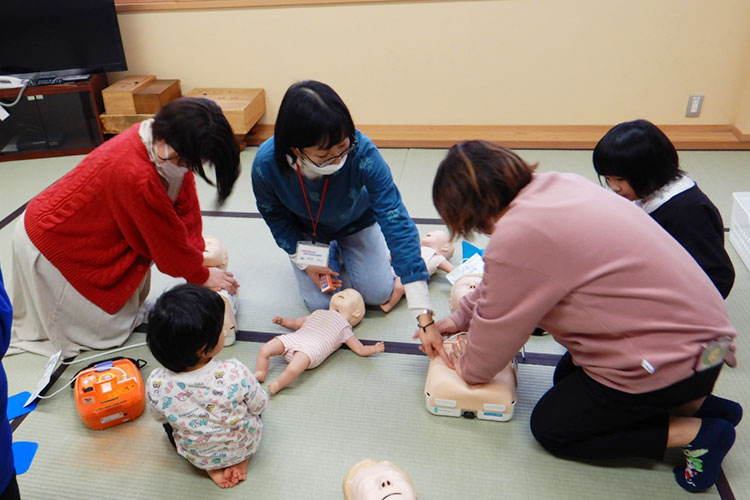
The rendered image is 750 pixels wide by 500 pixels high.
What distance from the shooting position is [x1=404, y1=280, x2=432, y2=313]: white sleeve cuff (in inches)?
67.2

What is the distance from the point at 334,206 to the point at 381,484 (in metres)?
0.88

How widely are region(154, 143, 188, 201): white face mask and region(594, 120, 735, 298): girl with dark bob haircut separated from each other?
3.80 ft

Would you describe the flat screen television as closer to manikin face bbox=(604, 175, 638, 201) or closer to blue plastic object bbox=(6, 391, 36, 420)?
blue plastic object bbox=(6, 391, 36, 420)

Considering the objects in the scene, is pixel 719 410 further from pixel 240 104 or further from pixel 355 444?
pixel 240 104

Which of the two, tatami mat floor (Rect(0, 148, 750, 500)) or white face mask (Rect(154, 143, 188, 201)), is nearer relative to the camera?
tatami mat floor (Rect(0, 148, 750, 500))

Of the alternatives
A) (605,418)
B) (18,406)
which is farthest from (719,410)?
(18,406)

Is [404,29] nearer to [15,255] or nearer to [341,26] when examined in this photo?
[341,26]

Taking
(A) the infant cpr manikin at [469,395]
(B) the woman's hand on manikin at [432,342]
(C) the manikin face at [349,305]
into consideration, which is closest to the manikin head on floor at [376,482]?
(A) the infant cpr manikin at [469,395]

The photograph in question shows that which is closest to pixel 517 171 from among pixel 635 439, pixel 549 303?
pixel 549 303

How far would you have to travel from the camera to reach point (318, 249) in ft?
6.47

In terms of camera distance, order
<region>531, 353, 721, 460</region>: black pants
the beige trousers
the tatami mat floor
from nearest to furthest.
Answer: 1. <region>531, 353, 721, 460</region>: black pants
2. the tatami mat floor
3. the beige trousers

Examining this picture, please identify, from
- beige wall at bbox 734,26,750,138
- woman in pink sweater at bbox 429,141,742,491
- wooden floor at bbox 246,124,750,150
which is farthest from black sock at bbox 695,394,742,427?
beige wall at bbox 734,26,750,138

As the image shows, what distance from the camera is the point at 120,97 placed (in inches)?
132

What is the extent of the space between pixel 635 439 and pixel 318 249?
1.06 m
